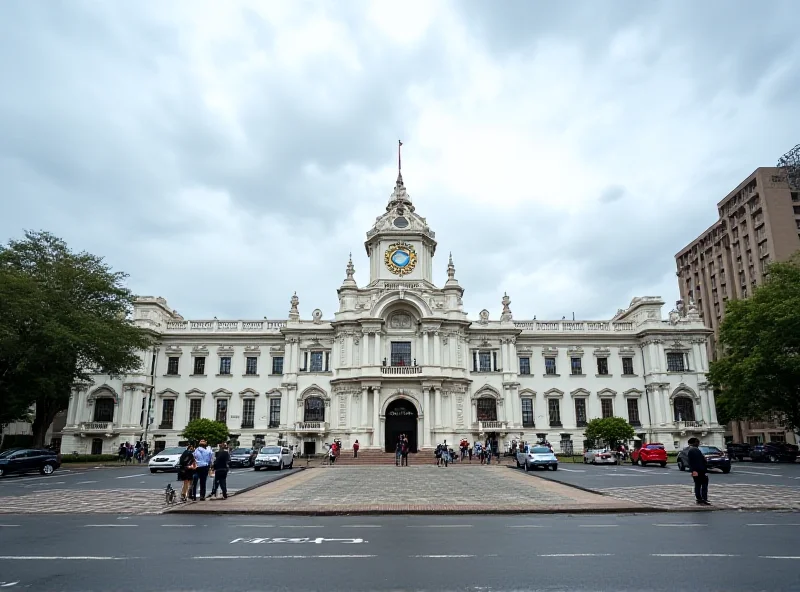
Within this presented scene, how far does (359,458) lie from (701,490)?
103 ft

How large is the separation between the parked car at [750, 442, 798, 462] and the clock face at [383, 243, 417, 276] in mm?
30917

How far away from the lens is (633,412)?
5328cm

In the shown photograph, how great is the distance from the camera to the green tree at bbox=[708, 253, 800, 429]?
40.0 metres

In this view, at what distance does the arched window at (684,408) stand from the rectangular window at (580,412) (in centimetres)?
794

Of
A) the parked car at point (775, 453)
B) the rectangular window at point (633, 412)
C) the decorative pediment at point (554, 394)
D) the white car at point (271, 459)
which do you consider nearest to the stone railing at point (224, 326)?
the white car at point (271, 459)

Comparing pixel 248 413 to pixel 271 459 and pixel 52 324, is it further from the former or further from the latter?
pixel 52 324

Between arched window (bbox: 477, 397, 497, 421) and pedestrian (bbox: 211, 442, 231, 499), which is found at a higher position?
arched window (bbox: 477, 397, 497, 421)

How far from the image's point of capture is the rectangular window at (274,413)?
51750mm

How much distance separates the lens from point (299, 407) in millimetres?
51219

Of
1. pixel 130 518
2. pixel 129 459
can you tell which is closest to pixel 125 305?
pixel 129 459

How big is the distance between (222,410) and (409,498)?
123 feet

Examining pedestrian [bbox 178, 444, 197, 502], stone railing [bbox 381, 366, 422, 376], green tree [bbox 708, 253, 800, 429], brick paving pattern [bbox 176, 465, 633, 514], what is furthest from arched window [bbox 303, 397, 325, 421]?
pedestrian [bbox 178, 444, 197, 502]

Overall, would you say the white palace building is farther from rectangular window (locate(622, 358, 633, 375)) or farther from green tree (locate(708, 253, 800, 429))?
green tree (locate(708, 253, 800, 429))

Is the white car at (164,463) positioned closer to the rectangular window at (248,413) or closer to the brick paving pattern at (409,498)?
the brick paving pattern at (409,498)
